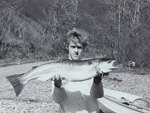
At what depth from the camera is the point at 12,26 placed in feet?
66.1

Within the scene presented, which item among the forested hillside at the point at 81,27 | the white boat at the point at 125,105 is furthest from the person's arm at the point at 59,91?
the forested hillside at the point at 81,27

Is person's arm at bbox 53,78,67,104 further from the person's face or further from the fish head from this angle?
the fish head

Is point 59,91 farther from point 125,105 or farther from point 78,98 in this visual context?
point 125,105

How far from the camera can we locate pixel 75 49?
347 cm

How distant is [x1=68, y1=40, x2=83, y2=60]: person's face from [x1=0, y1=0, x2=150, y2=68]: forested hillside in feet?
35.6

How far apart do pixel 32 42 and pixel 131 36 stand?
24.6ft

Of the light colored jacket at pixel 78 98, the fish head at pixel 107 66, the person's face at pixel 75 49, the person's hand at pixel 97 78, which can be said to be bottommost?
the light colored jacket at pixel 78 98

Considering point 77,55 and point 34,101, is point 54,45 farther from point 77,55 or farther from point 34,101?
point 77,55

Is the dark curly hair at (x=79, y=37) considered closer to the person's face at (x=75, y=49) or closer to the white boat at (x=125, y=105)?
the person's face at (x=75, y=49)

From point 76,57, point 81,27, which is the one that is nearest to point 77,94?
point 76,57

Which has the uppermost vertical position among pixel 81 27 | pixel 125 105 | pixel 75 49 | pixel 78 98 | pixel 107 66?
pixel 81 27

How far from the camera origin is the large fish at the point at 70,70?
10.8ft

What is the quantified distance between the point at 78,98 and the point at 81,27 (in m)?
16.4

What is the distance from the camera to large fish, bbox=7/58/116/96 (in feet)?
10.8
